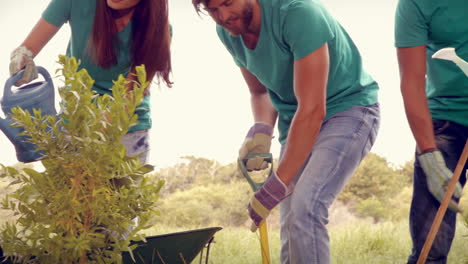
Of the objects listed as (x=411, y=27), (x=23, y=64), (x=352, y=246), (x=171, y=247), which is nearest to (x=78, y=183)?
(x=171, y=247)

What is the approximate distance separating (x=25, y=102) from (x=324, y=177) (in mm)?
950

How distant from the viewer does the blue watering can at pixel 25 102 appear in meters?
1.60

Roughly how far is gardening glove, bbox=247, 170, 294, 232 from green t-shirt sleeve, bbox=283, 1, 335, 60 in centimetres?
35

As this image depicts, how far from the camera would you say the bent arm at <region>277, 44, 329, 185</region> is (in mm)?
1405

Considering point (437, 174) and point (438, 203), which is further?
point (438, 203)

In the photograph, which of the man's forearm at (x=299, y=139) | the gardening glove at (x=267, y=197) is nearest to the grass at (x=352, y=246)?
the gardening glove at (x=267, y=197)

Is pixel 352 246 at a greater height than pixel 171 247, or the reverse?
pixel 171 247

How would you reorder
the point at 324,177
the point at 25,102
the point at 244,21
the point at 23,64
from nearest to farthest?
the point at 324,177 → the point at 244,21 → the point at 25,102 → the point at 23,64

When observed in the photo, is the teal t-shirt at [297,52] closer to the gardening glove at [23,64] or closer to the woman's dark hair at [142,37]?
the woman's dark hair at [142,37]

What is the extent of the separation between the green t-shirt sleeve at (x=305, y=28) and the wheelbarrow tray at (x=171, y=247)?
548 millimetres

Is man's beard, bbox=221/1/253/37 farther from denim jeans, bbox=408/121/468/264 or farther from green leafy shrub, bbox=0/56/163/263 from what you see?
denim jeans, bbox=408/121/468/264

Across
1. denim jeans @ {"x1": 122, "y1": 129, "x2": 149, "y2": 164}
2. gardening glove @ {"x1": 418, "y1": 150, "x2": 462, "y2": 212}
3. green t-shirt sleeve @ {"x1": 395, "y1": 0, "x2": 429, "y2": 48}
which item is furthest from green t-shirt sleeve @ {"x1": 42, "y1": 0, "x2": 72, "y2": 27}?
gardening glove @ {"x1": 418, "y1": 150, "x2": 462, "y2": 212}

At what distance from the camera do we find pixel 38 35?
1.84 m

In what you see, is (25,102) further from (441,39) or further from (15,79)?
(441,39)
